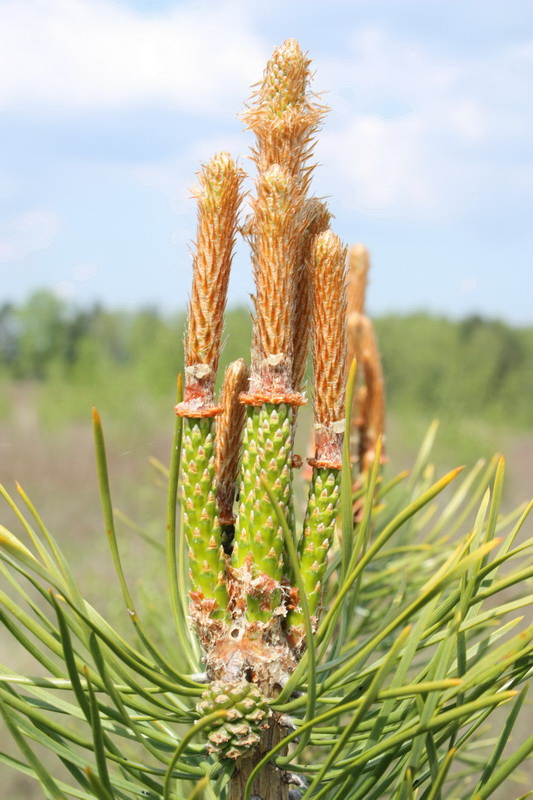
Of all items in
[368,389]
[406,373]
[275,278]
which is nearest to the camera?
[275,278]

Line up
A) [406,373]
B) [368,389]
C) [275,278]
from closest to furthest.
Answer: [275,278], [368,389], [406,373]

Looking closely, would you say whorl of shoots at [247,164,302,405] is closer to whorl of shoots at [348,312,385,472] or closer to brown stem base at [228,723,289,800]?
brown stem base at [228,723,289,800]

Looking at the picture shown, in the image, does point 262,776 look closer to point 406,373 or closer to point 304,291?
Result: point 304,291

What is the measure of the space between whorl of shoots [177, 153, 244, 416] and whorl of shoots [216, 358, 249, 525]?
5 cm

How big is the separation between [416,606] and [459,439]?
632 cm

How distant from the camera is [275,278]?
42cm

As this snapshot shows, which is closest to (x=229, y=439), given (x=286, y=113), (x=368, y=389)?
(x=286, y=113)

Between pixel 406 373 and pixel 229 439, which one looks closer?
pixel 229 439

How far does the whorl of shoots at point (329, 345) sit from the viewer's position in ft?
1.38

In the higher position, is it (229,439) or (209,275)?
(209,275)

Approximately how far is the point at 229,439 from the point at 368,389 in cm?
50

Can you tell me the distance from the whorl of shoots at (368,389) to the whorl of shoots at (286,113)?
50 cm

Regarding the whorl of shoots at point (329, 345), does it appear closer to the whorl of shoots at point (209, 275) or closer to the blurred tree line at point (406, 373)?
the whorl of shoots at point (209, 275)

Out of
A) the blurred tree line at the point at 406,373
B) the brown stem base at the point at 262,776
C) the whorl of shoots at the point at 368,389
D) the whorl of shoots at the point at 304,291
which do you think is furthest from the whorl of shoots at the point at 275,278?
the blurred tree line at the point at 406,373
